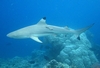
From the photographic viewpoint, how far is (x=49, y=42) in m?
16.9

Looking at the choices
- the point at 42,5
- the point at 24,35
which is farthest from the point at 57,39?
the point at 42,5

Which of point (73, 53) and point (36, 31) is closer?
point (36, 31)

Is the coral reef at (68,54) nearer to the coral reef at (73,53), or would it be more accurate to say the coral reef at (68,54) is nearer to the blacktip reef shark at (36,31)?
the coral reef at (73,53)

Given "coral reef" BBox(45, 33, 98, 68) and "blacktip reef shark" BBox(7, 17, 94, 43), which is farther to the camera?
"coral reef" BBox(45, 33, 98, 68)

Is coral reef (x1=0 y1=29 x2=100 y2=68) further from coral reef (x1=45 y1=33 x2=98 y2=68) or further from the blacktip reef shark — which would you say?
the blacktip reef shark

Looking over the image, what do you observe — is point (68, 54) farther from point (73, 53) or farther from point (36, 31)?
point (36, 31)

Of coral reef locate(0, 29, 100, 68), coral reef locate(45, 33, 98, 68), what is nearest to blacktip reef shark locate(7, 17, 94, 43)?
coral reef locate(0, 29, 100, 68)

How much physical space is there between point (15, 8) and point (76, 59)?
513ft

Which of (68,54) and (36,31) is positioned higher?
(68,54)

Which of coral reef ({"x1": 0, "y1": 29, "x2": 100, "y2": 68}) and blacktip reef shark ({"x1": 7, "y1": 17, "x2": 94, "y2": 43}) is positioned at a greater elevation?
coral reef ({"x1": 0, "y1": 29, "x2": 100, "y2": 68})

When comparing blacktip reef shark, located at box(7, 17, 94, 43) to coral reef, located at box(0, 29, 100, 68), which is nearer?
blacktip reef shark, located at box(7, 17, 94, 43)

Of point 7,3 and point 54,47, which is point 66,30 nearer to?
point 54,47

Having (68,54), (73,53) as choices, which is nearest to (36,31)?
(68,54)

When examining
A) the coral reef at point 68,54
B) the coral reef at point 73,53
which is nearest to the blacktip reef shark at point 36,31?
the coral reef at point 68,54
